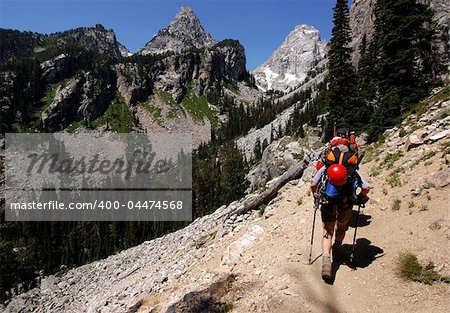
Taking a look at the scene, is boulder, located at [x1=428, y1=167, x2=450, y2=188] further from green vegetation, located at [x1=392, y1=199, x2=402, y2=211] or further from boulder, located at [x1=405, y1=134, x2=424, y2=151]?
boulder, located at [x1=405, y1=134, x2=424, y2=151]

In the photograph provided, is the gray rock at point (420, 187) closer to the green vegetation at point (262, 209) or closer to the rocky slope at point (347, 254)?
the rocky slope at point (347, 254)

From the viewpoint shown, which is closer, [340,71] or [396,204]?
[396,204]

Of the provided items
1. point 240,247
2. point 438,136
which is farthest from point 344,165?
point 438,136

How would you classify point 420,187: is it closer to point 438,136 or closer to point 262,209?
point 438,136

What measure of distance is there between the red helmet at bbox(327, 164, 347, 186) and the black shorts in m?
0.90

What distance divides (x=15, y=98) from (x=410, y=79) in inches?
8357

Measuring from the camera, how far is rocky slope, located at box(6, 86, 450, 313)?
9.06 m

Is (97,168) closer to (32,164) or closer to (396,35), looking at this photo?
(32,164)

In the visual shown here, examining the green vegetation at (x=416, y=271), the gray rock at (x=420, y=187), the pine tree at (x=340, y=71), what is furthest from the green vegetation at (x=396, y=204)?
the pine tree at (x=340, y=71)

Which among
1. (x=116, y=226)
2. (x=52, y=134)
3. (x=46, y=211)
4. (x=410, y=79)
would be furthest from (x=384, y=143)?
(x=52, y=134)

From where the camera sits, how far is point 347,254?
35.7 feet

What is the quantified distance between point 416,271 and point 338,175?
10.9 ft

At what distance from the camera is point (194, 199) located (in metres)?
110

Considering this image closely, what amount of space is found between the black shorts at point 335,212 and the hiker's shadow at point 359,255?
1.43 m
